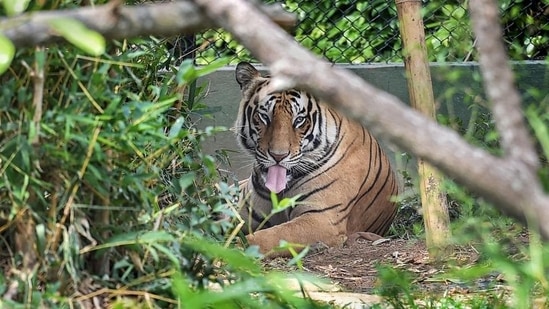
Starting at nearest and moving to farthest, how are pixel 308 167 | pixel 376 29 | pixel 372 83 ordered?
pixel 308 167 < pixel 372 83 < pixel 376 29

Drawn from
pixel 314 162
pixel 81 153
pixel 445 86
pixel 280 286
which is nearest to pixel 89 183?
pixel 81 153

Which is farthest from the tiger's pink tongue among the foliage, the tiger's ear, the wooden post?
the foliage

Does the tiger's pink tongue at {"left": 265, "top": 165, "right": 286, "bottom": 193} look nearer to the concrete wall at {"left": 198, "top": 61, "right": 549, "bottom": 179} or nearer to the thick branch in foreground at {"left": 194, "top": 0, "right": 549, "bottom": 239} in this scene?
the concrete wall at {"left": 198, "top": 61, "right": 549, "bottom": 179}

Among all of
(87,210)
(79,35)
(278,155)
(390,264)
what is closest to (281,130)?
(278,155)

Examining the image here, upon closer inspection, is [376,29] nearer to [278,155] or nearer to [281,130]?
[281,130]

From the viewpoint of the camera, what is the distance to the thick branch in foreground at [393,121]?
1.59 meters

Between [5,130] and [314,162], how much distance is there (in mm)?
3596

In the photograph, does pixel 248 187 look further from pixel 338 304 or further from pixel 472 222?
pixel 472 222

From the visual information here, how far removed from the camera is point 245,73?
19.8ft

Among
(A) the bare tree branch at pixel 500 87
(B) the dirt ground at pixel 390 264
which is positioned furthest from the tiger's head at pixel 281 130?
(A) the bare tree branch at pixel 500 87

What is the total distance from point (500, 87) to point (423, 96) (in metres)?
2.93

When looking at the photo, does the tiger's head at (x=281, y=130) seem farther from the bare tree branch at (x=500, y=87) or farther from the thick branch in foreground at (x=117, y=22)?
the bare tree branch at (x=500, y=87)

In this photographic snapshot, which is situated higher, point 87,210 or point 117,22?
point 117,22

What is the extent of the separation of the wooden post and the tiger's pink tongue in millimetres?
1311
